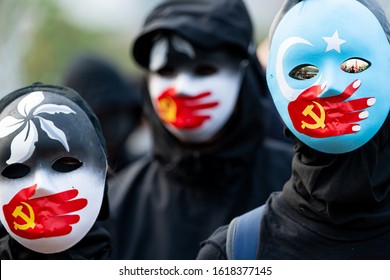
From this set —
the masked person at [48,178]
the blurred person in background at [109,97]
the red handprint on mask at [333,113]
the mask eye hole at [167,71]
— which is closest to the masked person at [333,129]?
the red handprint on mask at [333,113]

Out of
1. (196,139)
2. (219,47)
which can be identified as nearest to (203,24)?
(219,47)

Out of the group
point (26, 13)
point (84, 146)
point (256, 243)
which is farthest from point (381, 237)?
point (26, 13)

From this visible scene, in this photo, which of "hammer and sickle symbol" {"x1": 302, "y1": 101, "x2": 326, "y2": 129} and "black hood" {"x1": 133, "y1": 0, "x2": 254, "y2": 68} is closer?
"hammer and sickle symbol" {"x1": 302, "y1": 101, "x2": 326, "y2": 129}

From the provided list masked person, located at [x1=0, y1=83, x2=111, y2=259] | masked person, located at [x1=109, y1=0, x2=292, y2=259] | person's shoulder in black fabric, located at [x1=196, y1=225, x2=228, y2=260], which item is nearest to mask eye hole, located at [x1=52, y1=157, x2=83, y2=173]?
masked person, located at [x1=0, y1=83, x2=111, y2=259]

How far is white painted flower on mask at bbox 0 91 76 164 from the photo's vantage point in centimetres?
351

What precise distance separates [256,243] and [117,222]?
6.13 ft

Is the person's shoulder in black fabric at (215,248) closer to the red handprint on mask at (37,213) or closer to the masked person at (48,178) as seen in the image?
the masked person at (48,178)

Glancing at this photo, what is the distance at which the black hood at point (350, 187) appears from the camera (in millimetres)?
3473

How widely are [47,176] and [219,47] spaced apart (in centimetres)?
203

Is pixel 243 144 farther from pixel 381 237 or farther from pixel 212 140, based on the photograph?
pixel 381 237

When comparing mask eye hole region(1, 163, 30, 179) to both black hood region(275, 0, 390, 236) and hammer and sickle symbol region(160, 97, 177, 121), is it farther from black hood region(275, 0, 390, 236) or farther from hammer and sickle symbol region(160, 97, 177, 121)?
hammer and sickle symbol region(160, 97, 177, 121)

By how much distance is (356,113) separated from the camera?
11.3 feet

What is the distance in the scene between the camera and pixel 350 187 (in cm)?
347

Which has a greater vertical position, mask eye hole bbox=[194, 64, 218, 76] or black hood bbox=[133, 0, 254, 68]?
black hood bbox=[133, 0, 254, 68]
